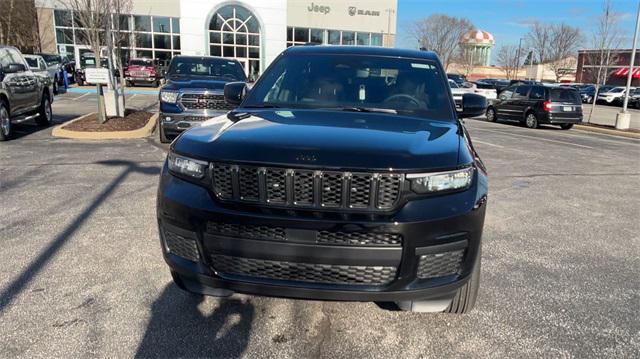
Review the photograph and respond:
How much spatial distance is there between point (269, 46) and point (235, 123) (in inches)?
1487

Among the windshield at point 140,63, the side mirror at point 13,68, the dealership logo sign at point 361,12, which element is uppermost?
the dealership logo sign at point 361,12

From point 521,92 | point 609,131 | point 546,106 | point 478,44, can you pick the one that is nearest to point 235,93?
point 546,106

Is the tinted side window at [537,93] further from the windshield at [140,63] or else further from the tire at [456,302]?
the windshield at [140,63]

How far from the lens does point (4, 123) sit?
922 cm

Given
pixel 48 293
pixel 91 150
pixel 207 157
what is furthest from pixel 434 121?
pixel 91 150

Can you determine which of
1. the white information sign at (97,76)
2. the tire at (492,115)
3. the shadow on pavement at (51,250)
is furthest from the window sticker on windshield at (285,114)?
the tire at (492,115)

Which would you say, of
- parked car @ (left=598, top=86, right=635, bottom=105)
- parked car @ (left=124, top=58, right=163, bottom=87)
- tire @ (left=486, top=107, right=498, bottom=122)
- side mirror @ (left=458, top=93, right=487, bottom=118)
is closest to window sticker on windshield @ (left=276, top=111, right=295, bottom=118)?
side mirror @ (left=458, top=93, right=487, bottom=118)

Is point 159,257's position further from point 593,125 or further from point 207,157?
point 593,125

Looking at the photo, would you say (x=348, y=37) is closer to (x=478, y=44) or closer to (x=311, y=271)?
(x=478, y=44)

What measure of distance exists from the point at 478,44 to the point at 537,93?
59.7m

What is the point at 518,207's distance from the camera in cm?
602

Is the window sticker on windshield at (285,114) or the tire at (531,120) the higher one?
the window sticker on windshield at (285,114)

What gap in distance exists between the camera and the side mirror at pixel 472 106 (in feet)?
13.4

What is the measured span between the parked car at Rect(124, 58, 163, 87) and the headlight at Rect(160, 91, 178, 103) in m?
22.0
